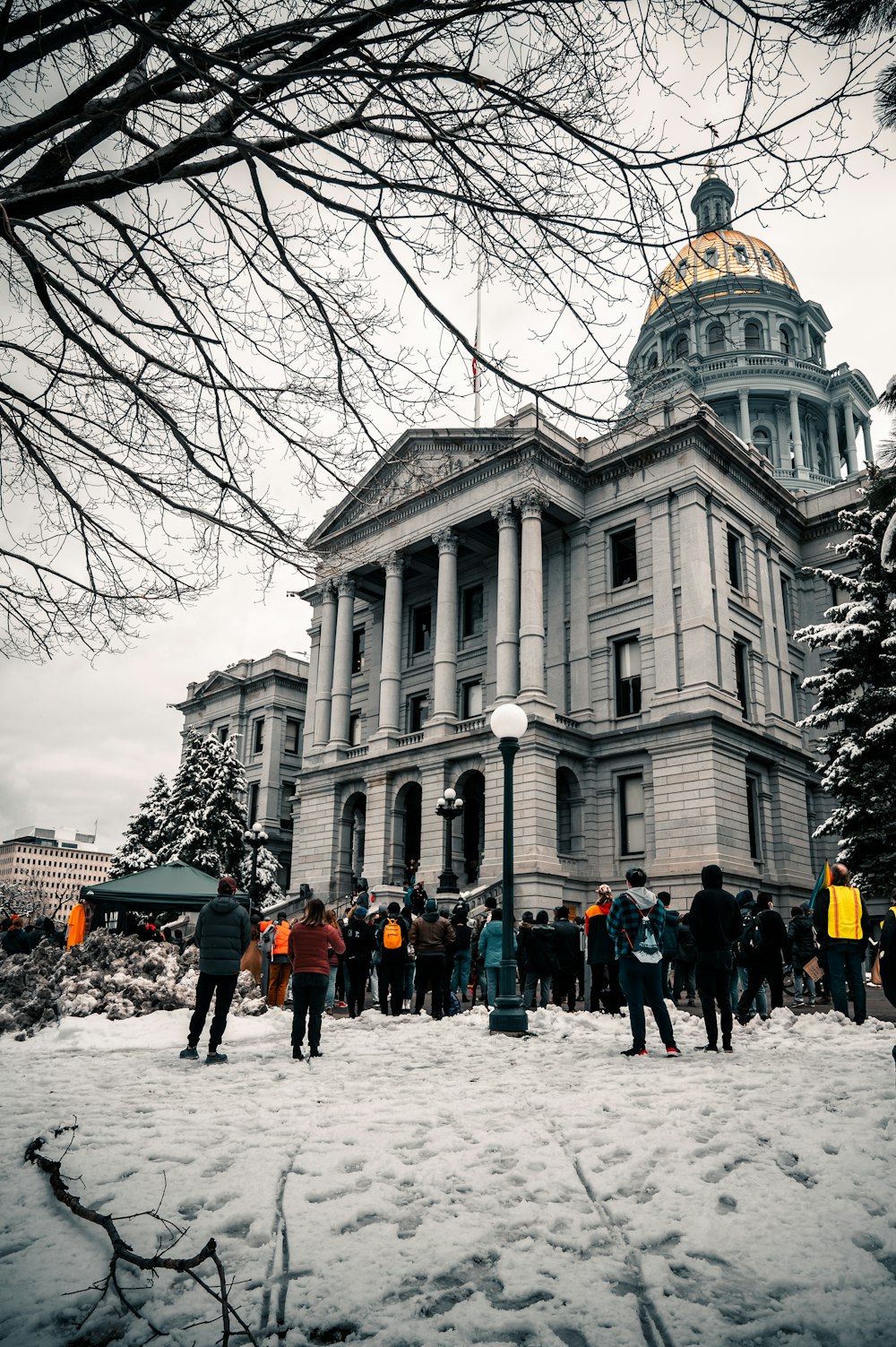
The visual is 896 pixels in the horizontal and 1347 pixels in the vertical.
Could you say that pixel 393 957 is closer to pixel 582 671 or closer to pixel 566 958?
pixel 566 958

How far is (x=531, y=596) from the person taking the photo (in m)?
33.8

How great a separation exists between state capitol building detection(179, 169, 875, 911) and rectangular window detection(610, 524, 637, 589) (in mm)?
97

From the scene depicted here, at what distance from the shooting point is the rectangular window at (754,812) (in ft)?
108

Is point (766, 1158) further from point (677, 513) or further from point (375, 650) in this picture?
point (375, 650)

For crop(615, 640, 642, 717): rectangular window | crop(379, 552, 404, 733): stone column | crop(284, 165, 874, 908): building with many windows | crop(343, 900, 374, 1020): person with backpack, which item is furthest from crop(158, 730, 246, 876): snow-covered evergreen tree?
crop(343, 900, 374, 1020): person with backpack

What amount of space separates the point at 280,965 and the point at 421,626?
90.5ft

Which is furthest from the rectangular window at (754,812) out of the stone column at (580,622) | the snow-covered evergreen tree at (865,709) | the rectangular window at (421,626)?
the rectangular window at (421,626)

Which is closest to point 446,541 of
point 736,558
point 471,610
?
point 471,610

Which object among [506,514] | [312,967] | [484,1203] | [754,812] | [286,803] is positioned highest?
[506,514]

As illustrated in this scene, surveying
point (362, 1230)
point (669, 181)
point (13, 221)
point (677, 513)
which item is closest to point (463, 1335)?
point (362, 1230)

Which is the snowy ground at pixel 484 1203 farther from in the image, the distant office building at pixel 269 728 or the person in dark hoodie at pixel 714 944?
the distant office building at pixel 269 728

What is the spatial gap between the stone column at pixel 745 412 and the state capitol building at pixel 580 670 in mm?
18232

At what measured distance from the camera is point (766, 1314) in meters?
3.47

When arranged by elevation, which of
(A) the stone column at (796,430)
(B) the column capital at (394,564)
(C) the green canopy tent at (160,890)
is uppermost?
(A) the stone column at (796,430)
